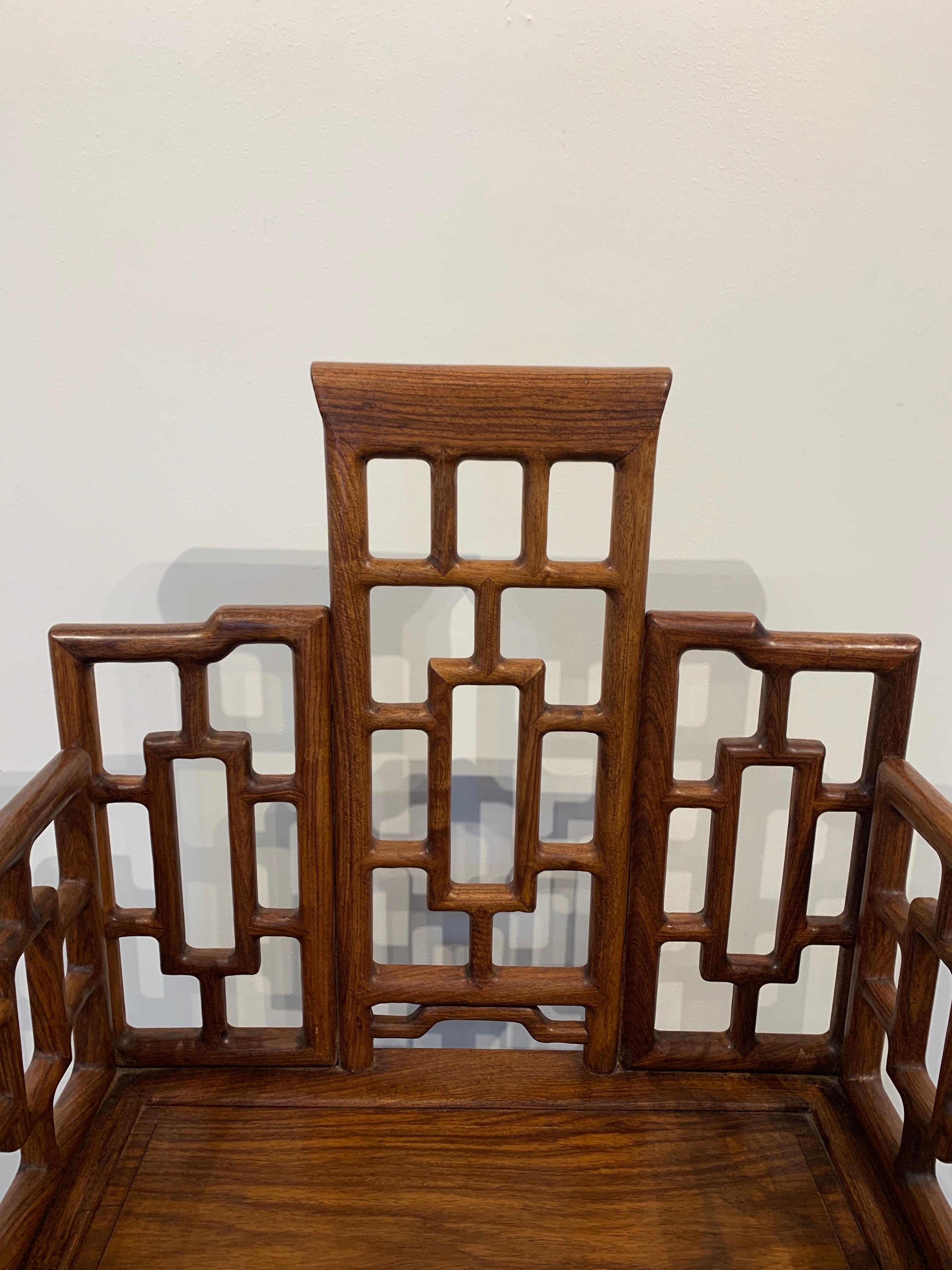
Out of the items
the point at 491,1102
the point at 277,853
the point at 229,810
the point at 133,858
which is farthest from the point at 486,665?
the point at 133,858

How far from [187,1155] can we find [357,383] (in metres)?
0.60

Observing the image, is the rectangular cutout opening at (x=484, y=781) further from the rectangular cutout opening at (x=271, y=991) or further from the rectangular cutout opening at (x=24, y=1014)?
the rectangular cutout opening at (x=24, y=1014)

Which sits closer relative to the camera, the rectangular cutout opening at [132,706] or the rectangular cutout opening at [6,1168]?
the rectangular cutout opening at [132,706]

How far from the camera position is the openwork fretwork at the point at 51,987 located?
64cm

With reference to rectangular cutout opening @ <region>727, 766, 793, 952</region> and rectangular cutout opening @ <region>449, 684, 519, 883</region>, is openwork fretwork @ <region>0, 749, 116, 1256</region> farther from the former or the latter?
rectangular cutout opening @ <region>727, 766, 793, 952</region>

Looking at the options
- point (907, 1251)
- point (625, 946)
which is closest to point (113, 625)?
point (625, 946)

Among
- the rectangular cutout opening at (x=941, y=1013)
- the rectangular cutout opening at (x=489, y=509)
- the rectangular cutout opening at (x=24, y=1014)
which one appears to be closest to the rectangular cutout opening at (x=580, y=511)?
the rectangular cutout opening at (x=489, y=509)

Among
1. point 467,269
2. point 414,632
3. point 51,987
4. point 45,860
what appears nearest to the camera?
point 51,987

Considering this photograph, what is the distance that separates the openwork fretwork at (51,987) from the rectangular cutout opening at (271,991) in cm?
35

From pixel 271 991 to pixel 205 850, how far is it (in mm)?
210

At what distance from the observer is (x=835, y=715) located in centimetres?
109

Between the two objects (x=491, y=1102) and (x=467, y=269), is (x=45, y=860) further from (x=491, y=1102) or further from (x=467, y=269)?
(x=467, y=269)

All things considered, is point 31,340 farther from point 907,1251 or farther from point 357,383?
point 907,1251

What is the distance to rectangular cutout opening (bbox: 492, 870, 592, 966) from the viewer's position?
1134mm
